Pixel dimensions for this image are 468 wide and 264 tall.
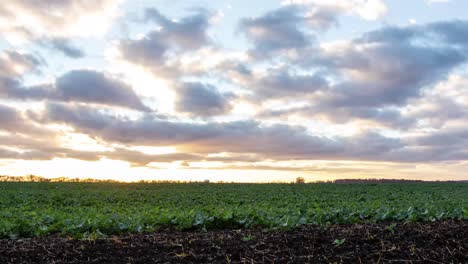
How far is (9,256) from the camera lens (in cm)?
1016

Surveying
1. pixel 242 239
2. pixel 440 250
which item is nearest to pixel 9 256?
pixel 242 239

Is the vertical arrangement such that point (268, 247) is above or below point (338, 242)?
below

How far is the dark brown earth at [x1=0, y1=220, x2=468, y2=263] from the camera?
902cm

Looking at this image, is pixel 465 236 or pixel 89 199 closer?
pixel 465 236

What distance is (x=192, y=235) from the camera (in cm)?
1171

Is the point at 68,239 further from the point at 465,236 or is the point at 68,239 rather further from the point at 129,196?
the point at 129,196

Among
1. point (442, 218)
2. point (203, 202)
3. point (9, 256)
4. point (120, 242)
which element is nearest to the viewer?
point (9, 256)

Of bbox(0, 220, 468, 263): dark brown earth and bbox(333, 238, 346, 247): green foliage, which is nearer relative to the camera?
bbox(0, 220, 468, 263): dark brown earth

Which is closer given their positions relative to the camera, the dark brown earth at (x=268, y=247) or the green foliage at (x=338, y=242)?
the dark brown earth at (x=268, y=247)

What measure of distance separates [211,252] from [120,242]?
2274mm

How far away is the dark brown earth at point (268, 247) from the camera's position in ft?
29.6

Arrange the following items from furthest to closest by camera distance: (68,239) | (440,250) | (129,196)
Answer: (129,196) < (68,239) < (440,250)

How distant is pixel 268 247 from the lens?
9.80 meters

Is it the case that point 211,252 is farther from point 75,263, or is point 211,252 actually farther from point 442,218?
point 442,218
